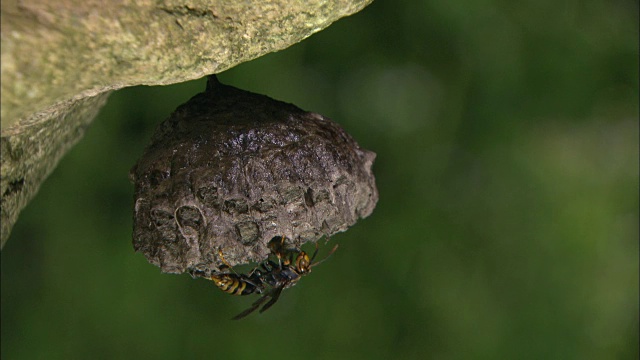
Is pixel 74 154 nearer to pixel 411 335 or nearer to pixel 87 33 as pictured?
pixel 411 335

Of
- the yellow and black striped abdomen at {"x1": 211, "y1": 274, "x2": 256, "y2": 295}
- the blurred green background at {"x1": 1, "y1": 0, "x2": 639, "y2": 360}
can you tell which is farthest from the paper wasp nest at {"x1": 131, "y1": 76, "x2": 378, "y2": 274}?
the blurred green background at {"x1": 1, "y1": 0, "x2": 639, "y2": 360}

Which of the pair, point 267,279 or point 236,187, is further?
point 267,279

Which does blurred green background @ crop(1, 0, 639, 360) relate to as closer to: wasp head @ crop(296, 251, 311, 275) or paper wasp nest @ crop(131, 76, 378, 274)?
wasp head @ crop(296, 251, 311, 275)

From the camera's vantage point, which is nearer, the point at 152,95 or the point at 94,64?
the point at 94,64

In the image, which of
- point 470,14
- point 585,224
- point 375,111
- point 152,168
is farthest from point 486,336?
point 152,168

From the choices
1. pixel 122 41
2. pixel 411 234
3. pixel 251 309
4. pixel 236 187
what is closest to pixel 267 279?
pixel 251 309

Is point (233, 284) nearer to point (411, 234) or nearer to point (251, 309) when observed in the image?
point (251, 309)
